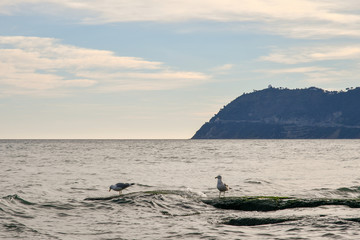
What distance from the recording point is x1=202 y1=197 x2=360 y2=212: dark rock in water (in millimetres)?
18922

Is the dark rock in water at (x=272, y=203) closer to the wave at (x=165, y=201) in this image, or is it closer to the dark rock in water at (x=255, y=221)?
the wave at (x=165, y=201)

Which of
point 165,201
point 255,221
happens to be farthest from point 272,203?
point 165,201

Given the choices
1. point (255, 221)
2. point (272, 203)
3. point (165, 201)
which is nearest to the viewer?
point (255, 221)

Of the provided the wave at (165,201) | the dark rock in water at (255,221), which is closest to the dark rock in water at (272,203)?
the wave at (165,201)

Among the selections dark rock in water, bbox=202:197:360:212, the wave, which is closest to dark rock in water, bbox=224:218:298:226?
dark rock in water, bbox=202:197:360:212

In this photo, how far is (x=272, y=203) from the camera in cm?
1936

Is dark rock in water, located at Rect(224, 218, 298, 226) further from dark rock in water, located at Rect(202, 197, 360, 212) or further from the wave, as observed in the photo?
the wave

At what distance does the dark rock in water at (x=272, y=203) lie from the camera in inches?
745

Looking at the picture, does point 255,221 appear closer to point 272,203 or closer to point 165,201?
point 272,203

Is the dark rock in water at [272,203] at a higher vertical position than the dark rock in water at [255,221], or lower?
higher

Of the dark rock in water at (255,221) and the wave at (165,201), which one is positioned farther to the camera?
the wave at (165,201)

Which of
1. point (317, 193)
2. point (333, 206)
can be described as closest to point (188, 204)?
point (333, 206)

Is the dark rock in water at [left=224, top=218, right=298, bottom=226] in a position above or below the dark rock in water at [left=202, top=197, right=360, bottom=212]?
below

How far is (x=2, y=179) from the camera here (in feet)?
120
